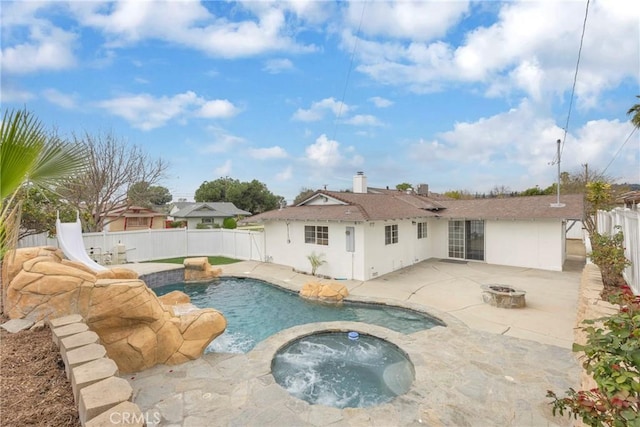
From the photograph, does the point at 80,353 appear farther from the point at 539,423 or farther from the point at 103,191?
the point at 103,191

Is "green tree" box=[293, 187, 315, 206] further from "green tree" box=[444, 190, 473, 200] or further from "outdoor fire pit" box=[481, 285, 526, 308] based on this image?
"green tree" box=[444, 190, 473, 200]

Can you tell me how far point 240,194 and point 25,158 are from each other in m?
42.7

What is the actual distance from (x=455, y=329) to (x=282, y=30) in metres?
11.2

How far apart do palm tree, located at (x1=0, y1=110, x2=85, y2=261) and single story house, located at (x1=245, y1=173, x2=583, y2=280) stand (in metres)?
9.51

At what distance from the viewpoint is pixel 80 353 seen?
3.94 metres

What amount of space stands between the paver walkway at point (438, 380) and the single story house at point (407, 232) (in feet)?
14.8

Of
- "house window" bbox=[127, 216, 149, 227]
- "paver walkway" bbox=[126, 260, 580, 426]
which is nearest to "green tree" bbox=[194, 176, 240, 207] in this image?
"house window" bbox=[127, 216, 149, 227]

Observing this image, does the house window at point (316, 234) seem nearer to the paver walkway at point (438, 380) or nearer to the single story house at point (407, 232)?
the single story house at point (407, 232)

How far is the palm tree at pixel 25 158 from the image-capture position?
276 cm

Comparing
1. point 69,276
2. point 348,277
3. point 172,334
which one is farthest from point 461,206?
point 69,276

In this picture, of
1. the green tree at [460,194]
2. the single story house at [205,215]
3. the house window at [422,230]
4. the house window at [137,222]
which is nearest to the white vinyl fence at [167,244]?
the house window at [422,230]

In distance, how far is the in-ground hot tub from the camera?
5250mm

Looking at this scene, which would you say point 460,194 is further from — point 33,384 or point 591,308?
point 33,384

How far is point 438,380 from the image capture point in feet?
17.3
